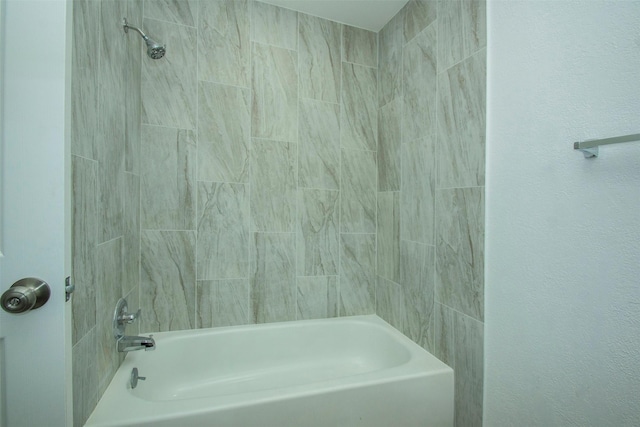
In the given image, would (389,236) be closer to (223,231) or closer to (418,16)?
(223,231)

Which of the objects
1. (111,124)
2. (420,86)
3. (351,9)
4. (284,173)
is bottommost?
(284,173)

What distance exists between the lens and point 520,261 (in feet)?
3.40

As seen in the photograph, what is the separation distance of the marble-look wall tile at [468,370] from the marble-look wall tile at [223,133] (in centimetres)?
139

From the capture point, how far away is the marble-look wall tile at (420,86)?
149 centimetres

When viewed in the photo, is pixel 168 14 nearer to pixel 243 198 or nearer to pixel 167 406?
pixel 243 198

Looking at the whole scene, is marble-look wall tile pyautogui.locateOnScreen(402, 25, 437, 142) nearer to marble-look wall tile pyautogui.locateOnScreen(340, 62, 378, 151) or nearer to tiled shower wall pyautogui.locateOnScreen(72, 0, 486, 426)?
tiled shower wall pyautogui.locateOnScreen(72, 0, 486, 426)

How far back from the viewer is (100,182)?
106cm

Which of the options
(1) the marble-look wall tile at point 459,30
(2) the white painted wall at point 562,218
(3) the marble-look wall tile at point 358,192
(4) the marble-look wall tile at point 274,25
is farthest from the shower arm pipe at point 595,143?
(4) the marble-look wall tile at point 274,25

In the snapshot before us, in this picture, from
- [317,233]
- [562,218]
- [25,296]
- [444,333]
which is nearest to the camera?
[25,296]

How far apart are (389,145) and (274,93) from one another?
2.63ft

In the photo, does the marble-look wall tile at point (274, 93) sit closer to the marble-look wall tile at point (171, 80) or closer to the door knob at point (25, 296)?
the marble-look wall tile at point (171, 80)

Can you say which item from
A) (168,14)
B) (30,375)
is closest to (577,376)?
(30,375)

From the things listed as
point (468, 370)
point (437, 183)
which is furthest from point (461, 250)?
point (468, 370)

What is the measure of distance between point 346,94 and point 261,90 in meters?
0.57
